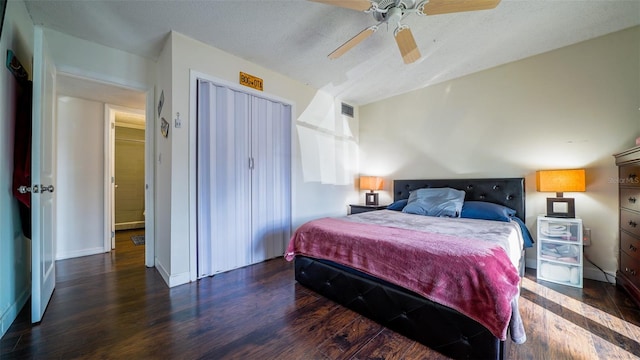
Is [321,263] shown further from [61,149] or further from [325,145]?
[61,149]

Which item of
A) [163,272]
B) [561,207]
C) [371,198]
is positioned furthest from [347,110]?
[163,272]

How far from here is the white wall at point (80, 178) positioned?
3.13 metres

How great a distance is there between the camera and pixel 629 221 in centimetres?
206

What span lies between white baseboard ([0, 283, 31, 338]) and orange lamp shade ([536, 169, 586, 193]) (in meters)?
4.47

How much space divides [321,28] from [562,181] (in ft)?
9.16

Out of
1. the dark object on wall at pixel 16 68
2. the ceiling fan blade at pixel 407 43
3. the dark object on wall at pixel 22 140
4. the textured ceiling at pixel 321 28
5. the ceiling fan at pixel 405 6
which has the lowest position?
the dark object on wall at pixel 22 140

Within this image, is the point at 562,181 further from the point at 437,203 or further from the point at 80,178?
the point at 80,178

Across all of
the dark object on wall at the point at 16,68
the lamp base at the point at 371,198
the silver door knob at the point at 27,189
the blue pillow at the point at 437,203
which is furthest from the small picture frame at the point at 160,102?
the lamp base at the point at 371,198

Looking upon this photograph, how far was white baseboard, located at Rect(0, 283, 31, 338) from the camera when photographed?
1534mm

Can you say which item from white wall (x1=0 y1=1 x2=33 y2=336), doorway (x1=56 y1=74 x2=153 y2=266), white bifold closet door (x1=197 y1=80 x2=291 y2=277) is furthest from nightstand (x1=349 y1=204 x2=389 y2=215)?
white wall (x1=0 y1=1 x2=33 y2=336)

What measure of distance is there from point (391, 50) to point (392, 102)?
4.70ft

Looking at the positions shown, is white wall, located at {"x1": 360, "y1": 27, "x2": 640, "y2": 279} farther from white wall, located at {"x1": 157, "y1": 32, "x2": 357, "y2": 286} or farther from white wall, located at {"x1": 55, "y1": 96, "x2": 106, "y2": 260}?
white wall, located at {"x1": 55, "y1": 96, "x2": 106, "y2": 260}

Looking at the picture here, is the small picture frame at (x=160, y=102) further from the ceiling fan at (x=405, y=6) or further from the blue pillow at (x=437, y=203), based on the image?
the blue pillow at (x=437, y=203)

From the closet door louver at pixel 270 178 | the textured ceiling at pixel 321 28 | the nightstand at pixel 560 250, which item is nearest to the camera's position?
the textured ceiling at pixel 321 28
